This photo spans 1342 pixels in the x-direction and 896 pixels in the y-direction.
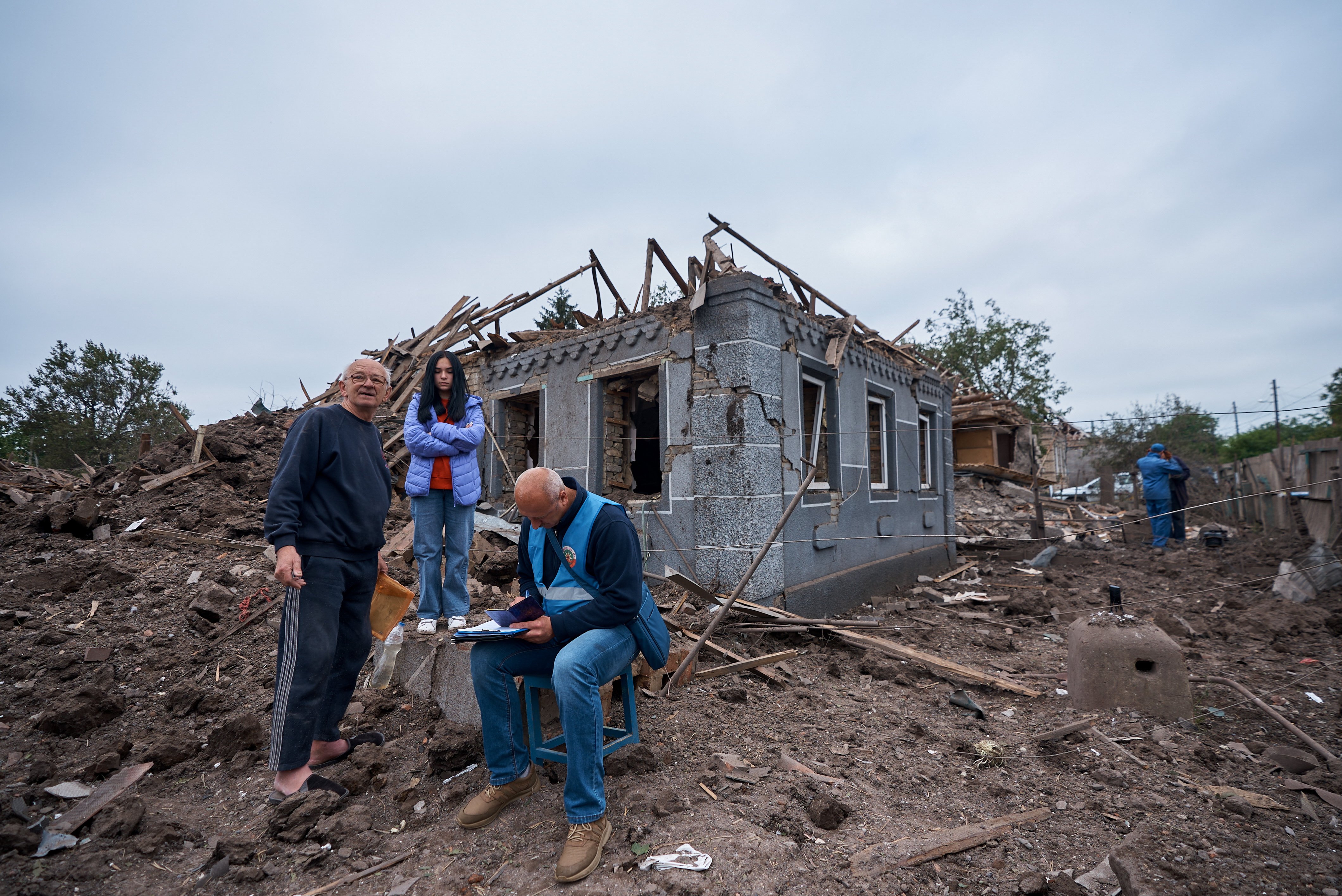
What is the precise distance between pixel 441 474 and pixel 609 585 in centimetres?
181

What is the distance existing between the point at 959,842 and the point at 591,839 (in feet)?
5.36

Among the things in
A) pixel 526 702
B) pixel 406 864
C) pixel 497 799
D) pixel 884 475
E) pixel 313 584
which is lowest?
pixel 406 864

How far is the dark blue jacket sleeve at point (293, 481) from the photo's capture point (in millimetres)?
2994

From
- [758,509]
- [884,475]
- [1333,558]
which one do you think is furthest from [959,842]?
[1333,558]

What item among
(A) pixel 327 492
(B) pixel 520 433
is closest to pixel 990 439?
(B) pixel 520 433

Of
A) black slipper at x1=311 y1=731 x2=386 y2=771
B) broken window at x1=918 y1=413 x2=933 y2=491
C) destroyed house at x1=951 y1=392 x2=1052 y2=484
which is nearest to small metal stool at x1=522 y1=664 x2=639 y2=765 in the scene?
black slipper at x1=311 y1=731 x2=386 y2=771

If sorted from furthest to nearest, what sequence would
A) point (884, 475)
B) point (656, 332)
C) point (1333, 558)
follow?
point (884, 475) < point (1333, 558) < point (656, 332)

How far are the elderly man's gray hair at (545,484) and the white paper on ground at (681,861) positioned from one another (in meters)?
1.53

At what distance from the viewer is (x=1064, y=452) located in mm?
32250

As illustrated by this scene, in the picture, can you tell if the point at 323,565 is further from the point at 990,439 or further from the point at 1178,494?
the point at 990,439

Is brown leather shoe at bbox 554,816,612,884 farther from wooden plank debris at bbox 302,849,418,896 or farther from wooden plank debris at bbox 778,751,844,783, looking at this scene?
wooden plank debris at bbox 778,751,844,783

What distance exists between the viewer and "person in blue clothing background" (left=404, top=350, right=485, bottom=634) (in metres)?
4.12

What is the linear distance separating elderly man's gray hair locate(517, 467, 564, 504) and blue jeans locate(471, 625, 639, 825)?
2.08ft

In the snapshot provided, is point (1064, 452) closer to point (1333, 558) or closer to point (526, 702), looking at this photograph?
Answer: point (1333, 558)
